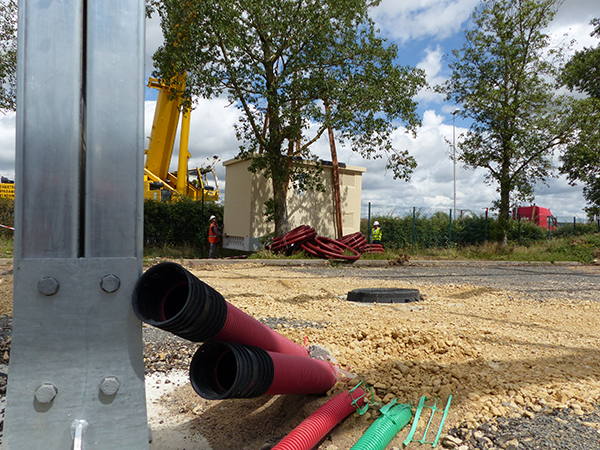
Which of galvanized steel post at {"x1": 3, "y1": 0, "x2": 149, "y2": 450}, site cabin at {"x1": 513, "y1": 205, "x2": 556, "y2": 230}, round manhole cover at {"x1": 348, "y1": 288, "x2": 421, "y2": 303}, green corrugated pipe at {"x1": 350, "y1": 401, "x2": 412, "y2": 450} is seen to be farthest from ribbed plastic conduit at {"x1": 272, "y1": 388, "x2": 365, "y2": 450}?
site cabin at {"x1": 513, "y1": 205, "x2": 556, "y2": 230}

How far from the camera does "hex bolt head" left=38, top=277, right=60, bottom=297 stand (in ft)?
5.06

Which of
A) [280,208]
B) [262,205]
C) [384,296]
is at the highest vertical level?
[262,205]

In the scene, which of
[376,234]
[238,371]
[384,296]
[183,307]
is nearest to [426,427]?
[238,371]

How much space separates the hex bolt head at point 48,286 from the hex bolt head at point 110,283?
15 cm

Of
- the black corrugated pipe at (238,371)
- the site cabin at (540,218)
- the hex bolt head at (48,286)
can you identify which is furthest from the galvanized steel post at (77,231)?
the site cabin at (540,218)

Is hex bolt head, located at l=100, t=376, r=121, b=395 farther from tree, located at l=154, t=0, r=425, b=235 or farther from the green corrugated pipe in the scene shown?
tree, located at l=154, t=0, r=425, b=235

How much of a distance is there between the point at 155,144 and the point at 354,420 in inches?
621

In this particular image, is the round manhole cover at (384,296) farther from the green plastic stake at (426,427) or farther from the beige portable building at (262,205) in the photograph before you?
the beige portable building at (262,205)

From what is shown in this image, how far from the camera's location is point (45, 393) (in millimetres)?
1557

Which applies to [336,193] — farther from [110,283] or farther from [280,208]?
[110,283]

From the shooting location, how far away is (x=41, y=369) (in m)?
1.56

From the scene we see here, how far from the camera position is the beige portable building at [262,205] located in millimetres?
16328

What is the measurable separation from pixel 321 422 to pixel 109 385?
52.8 inches

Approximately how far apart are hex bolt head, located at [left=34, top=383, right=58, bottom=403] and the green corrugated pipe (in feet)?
4.95
